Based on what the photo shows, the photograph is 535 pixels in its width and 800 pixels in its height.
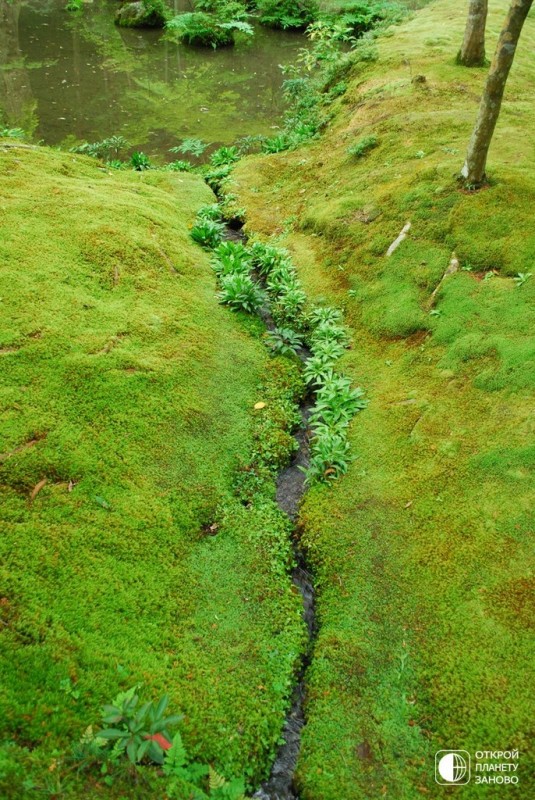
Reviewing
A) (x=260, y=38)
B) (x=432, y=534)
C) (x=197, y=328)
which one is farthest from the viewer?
(x=260, y=38)

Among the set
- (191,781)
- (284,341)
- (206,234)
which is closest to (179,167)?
(206,234)

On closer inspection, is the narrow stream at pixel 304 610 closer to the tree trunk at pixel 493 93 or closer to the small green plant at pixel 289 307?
the small green plant at pixel 289 307

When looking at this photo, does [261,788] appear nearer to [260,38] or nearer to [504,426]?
[504,426]

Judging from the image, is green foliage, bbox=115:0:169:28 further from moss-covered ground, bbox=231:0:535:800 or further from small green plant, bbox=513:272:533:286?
small green plant, bbox=513:272:533:286

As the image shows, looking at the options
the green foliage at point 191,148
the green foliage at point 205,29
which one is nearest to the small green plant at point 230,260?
the green foliage at point 191,148

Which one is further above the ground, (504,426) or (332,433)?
(504,426)

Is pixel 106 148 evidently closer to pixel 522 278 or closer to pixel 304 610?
pixel 522 278

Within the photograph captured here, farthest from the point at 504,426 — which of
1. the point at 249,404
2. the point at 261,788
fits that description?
the point at 261,788
